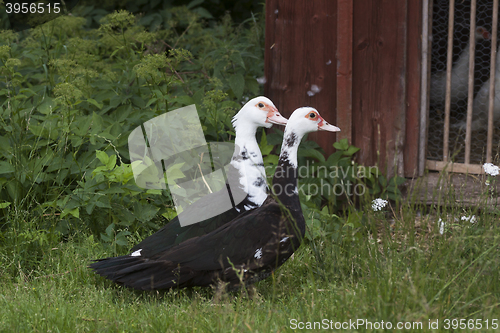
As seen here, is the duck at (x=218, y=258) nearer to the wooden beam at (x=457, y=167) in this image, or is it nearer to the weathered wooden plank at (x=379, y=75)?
the weathered wooden plank at (x=379, y=75)

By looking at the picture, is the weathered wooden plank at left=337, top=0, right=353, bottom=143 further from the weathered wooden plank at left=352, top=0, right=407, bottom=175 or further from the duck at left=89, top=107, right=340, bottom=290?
the duck at left=89, top=107, right=340, bottom=290

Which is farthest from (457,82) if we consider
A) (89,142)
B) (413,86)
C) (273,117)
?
(89,142)

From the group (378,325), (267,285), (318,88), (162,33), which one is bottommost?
(267,285)

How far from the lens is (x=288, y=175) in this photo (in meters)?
2.99

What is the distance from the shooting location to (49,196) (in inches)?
150

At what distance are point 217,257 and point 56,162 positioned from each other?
5.53 ft

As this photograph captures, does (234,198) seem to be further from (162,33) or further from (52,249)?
(162,33)

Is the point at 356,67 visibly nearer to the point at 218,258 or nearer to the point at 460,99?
the point at 460,99

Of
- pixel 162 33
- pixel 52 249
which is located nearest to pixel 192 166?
pixel 52 249

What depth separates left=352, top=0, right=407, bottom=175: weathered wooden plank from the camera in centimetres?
432

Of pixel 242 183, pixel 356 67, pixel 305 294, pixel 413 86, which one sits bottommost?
pixel 305 294

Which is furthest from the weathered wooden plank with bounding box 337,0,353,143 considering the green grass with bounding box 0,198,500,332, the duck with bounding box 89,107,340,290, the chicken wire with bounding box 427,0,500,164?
the duck with bounding box 89,107,340,290

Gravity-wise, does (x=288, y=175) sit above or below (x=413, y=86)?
below

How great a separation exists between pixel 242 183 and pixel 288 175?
37 cm
